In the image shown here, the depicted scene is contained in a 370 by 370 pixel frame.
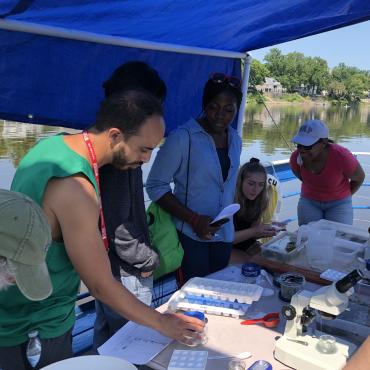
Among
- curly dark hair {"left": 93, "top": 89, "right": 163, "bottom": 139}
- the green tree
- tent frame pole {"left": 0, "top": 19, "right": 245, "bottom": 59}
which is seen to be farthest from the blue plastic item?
the green tree

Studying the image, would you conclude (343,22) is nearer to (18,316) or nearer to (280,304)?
(280,304)

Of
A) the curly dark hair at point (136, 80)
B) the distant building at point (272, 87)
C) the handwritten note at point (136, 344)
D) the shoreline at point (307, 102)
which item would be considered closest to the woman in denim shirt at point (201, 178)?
the curly dark hair at point (136, 80)

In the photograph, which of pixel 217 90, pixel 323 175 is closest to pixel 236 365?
pixel 217 90

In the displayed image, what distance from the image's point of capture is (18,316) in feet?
3.87

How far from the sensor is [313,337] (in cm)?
125

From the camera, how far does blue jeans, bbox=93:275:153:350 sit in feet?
5.39

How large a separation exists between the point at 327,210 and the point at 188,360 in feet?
7.52

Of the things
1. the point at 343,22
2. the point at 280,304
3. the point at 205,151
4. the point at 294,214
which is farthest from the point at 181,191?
the point at 294,214

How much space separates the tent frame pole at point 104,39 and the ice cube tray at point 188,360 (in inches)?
69.1

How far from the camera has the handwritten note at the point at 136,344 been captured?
3.99ft

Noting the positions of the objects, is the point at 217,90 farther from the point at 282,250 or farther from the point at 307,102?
the point at 307,102

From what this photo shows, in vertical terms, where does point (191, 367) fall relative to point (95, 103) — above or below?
below

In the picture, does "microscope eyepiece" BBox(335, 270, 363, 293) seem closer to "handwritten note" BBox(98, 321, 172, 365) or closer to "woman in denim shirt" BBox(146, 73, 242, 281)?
"handwritten note" BBox(98, 321, 172, 365)

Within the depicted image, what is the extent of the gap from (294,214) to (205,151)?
10.6 ft
